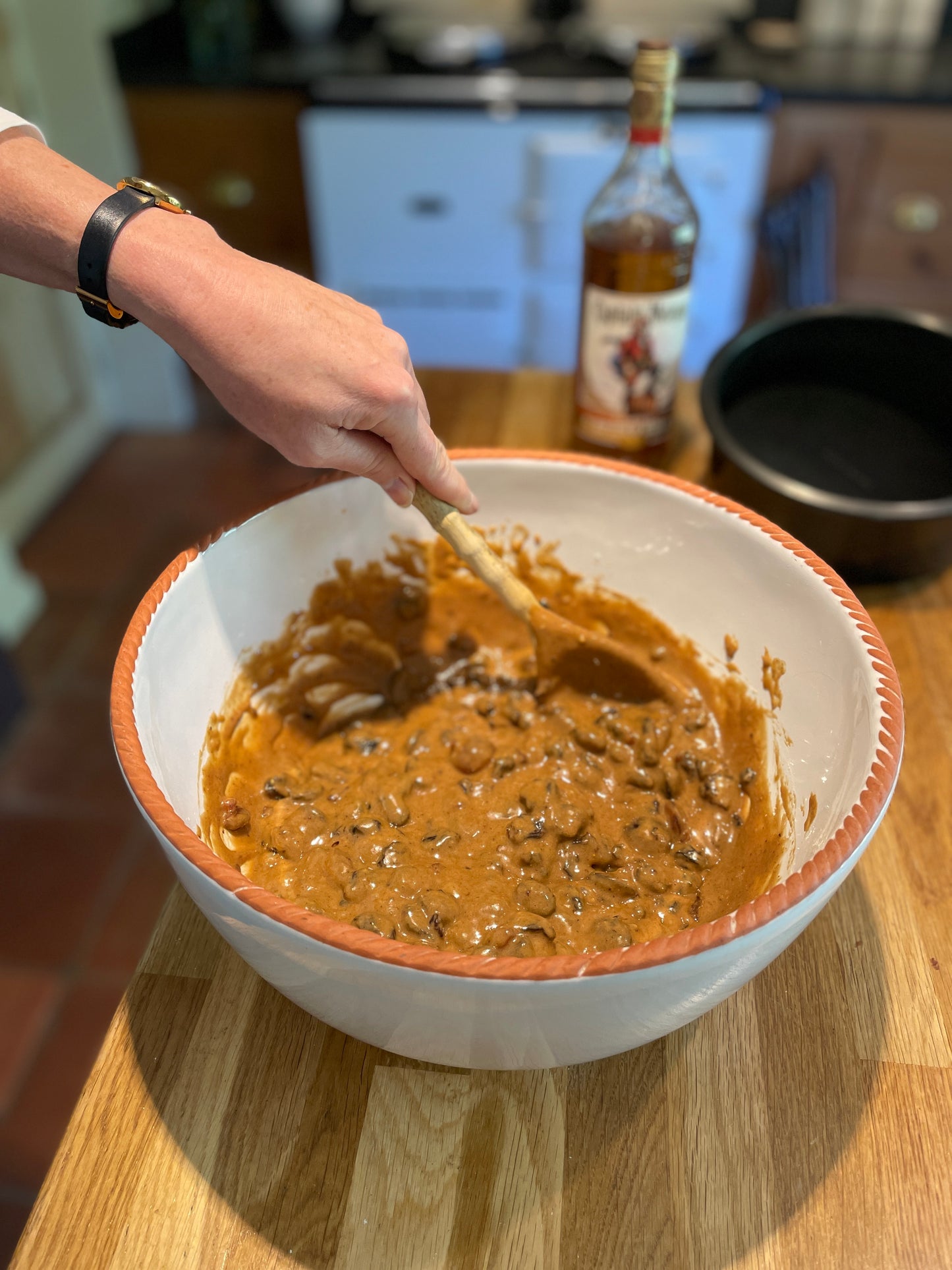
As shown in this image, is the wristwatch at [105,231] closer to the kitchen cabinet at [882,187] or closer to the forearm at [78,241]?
the forearm at [78,241]

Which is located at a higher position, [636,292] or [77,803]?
[636,292]

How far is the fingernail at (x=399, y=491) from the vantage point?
836 mm

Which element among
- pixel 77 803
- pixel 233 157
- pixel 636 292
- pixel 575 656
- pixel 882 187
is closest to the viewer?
pixel 575 656

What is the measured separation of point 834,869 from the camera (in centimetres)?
56

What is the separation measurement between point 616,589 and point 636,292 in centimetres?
34

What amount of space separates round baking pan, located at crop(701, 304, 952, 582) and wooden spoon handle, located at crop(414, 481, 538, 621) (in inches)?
10.8

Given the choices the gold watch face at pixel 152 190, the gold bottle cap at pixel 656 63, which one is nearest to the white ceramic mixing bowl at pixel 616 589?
the gold watch face at pixel 152 190

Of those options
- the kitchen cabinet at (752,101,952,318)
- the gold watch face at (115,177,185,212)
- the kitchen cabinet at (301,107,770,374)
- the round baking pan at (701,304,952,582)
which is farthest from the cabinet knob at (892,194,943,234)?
the gold watch face at (115,177,185,212)

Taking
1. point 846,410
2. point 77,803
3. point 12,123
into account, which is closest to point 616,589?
point 846,410

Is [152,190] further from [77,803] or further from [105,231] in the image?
[77,803]

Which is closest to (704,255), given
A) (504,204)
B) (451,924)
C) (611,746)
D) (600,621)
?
(504,204)

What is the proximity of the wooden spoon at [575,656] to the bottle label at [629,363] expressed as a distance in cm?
28

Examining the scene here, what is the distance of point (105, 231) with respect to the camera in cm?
73

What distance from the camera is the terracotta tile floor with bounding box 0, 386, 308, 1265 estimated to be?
1.58 metres
